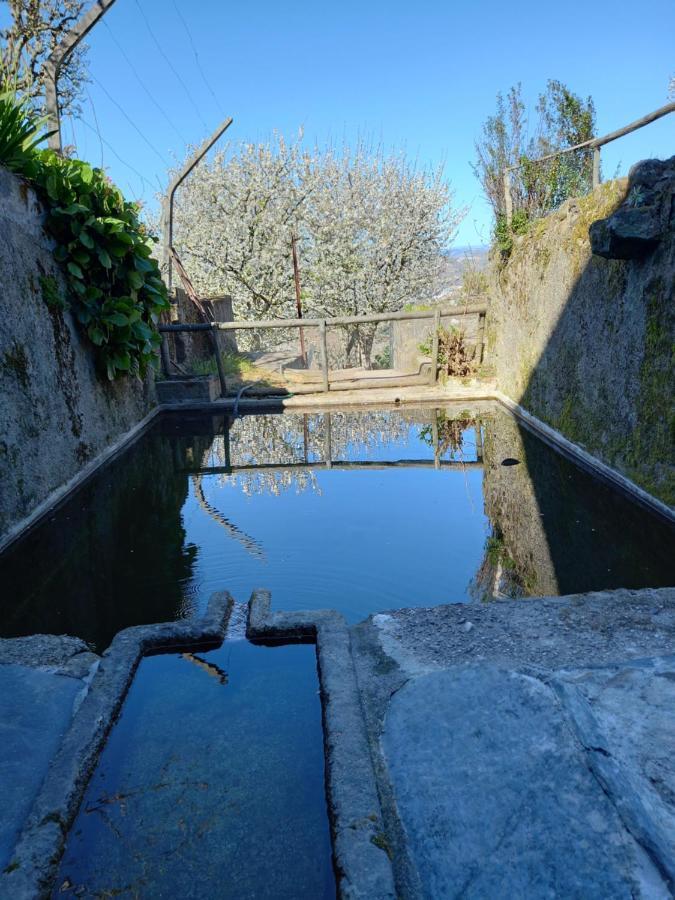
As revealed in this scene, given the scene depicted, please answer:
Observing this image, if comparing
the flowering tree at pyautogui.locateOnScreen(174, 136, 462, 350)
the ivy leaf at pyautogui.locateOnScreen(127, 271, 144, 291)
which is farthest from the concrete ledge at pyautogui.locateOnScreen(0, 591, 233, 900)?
the flowering tree at pyautogui.locateOnScreen(174, 136, 462, 350)

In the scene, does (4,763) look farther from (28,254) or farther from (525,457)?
(525,457)

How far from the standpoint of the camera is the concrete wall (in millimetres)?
4602

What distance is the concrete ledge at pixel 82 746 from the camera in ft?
5.30

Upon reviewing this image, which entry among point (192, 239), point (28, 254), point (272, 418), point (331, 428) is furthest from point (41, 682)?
point (192, 239)

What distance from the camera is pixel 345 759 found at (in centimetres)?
191

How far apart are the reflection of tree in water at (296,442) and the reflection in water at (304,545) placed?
6 cm

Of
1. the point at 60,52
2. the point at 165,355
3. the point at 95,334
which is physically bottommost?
the point at 165,355

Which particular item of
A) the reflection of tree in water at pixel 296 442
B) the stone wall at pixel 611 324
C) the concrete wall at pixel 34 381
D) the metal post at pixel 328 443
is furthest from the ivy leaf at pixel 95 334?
the stone wall at pixel 611 324

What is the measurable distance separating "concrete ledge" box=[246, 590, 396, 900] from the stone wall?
9.52ft

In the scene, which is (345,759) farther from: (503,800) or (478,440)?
(478,440)

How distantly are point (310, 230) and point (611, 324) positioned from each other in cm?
1588

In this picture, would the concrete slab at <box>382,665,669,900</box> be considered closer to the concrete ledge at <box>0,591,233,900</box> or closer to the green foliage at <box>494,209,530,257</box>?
the concrete ledge at <box>0,591,233,900</box>

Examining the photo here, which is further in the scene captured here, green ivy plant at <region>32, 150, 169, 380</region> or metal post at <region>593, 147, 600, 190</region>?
green ivy plant at <region>32, 150, 169, 380</region>

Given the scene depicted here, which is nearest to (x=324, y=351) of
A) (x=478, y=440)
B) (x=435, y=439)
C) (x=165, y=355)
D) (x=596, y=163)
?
(x=165, y=355)
